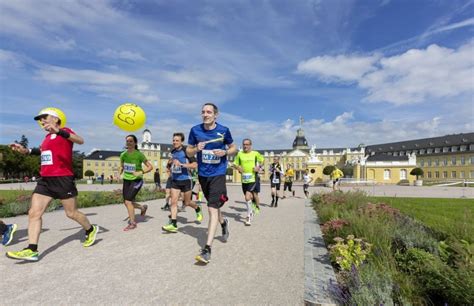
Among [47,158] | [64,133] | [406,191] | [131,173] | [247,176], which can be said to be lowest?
[406,191]

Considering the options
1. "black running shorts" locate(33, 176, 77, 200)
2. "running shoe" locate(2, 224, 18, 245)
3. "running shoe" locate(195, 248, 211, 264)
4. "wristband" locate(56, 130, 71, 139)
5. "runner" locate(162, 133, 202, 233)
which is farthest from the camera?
"runner" locate(162, 133, 202, 233)

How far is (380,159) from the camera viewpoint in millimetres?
76062

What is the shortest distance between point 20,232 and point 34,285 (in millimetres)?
4198

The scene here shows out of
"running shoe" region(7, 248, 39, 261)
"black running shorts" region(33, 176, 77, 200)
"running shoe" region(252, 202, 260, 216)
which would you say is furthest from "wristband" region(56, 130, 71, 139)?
"running shoe" region(252, 202, 260, 216)

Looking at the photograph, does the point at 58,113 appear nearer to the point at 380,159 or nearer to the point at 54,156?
the point at 54,156

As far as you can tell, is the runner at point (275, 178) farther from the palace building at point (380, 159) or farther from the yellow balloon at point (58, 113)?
the palace building at point (380, 159)

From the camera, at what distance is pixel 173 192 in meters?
7.84

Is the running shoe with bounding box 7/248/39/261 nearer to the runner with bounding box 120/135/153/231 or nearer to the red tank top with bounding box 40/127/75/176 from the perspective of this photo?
the red tank top with bounding box 40/127/75/176

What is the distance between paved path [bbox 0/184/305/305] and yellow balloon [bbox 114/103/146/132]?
2.56m

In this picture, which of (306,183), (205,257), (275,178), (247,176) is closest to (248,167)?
(247,176)

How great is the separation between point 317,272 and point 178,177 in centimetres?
459

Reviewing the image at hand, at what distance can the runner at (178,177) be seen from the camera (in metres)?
7.47

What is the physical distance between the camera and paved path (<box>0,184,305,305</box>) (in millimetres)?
3604

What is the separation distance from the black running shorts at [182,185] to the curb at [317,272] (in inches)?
119
